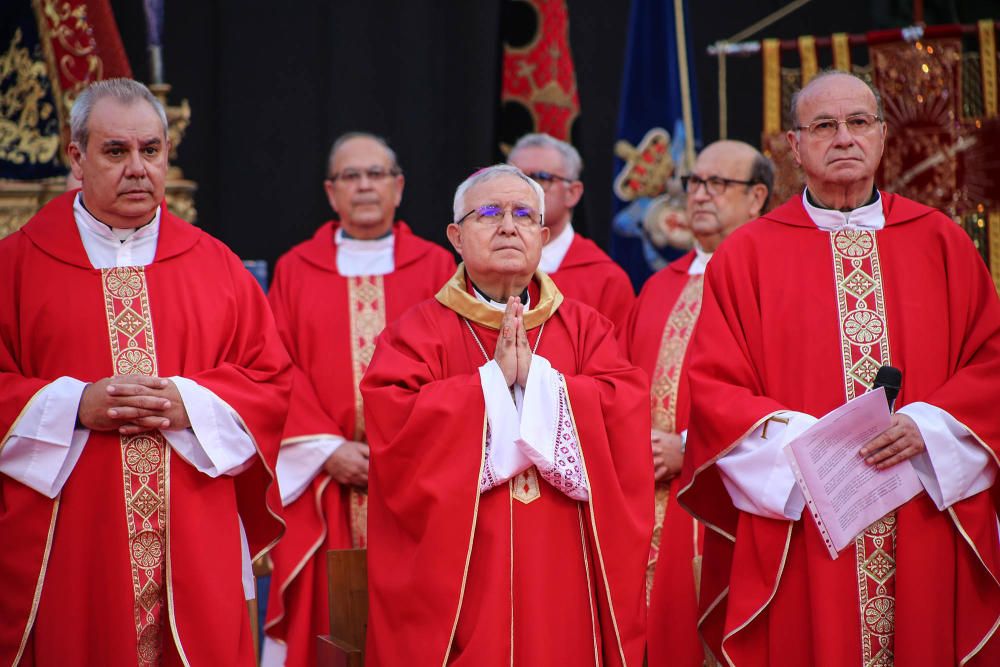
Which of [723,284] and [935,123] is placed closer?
[723,284]

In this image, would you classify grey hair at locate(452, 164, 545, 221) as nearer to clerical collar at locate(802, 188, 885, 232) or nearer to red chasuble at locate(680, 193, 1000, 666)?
red chasuble at locate(680, 193, 1000, 666)

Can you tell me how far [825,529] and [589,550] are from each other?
68cm

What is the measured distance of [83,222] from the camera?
14.3ft

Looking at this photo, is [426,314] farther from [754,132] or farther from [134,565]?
[754,132]

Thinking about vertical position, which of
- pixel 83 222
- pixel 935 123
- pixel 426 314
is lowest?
pixel 426 314

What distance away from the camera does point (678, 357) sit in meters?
5.46

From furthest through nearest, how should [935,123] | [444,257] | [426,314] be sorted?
[935,123], [444,257], [426,314]

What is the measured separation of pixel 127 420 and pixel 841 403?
2127mm

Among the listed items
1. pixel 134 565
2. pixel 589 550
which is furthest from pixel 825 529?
pixel 134 565

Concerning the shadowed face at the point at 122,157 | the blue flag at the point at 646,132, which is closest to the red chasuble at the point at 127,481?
the shadowed face at the point at 122,157

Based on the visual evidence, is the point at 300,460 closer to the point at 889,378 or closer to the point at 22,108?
the point at 22,108

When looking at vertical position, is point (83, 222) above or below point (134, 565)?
above

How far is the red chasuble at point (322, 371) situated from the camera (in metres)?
5.52

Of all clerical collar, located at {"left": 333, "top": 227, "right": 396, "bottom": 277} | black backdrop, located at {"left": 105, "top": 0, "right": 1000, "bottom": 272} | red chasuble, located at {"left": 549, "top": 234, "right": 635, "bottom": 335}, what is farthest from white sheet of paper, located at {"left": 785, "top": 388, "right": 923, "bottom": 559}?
black backdrop, located at {"left": 105, "top": 0, "right": 1000, "bottom": 272}
